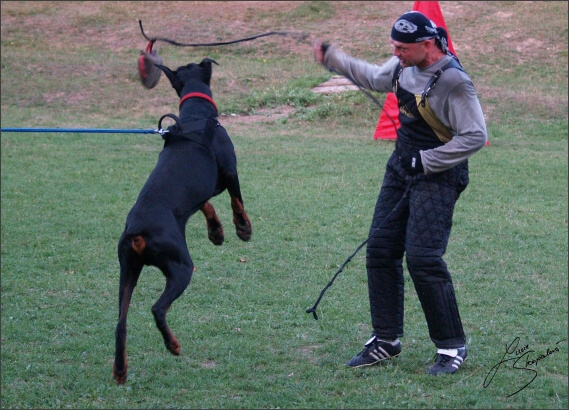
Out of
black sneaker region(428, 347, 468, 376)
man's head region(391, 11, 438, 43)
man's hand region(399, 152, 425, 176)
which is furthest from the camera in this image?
black sneaker region(428, 347, 468, 376)

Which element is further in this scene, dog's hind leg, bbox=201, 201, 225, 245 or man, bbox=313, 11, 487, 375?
dog's hind leg, bbox=201, 201, 225, 245

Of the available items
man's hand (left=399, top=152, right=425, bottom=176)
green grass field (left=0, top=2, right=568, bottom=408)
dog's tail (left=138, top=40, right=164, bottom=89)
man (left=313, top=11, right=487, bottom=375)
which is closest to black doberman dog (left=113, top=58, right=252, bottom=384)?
dog's tail (left=138, top=40, right=164, bottom=89)

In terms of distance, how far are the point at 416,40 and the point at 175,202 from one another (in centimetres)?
169

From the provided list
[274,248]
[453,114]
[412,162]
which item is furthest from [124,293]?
A: [274,248]

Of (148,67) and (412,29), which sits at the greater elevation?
(412,29)

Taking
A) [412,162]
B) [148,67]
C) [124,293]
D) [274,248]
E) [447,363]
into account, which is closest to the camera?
[124,293]

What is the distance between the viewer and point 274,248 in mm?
7754

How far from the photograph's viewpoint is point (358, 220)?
8.76 m

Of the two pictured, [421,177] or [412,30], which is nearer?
[412,30]

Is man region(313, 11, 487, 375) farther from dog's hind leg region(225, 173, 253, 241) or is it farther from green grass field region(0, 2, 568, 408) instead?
dog's hind leg region(225, 173, 253, 241)

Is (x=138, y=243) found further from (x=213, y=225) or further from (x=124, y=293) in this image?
(x=213, y=225)

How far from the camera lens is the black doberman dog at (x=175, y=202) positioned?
407cm

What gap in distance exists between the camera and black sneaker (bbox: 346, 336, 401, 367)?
16.0 ft

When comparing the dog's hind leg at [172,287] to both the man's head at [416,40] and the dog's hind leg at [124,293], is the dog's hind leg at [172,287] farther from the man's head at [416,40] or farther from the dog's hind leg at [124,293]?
the man's head at [416,40]
